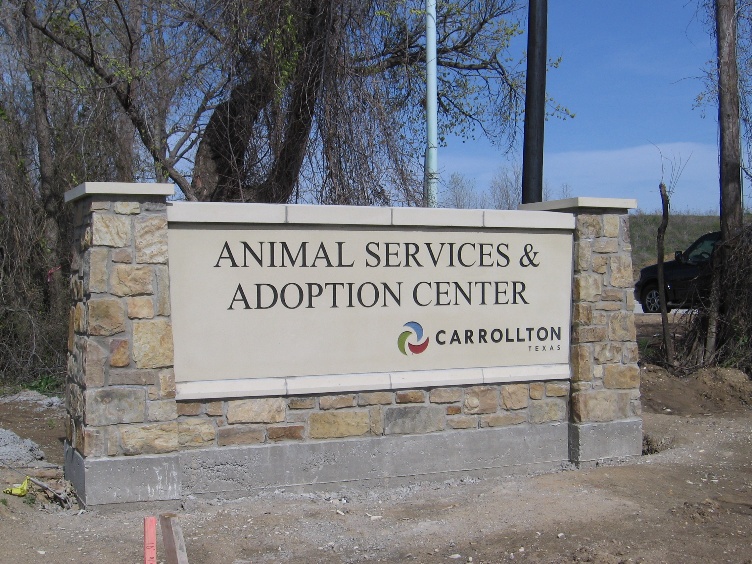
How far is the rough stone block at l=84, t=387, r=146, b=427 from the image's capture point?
5492 millimetres

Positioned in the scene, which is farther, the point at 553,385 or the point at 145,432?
the point at 553,385

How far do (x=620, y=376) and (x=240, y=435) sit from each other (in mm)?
3120

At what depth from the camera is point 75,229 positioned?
594cm

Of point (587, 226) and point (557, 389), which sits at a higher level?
point (587, 226)

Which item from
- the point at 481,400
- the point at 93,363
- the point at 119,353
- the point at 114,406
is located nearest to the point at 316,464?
the point at 481,400

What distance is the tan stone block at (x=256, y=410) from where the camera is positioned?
588 centimetres

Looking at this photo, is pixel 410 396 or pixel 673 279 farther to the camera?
pixel 673 279

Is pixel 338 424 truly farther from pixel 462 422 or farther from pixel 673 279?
pixel 673 279

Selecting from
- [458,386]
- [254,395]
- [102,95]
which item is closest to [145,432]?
[254,395]

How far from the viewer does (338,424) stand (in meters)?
6.14

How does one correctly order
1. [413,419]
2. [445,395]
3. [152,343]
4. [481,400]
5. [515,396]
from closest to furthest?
[152,343] → [413,419] → [445,395] → [481,400] → [515,396]

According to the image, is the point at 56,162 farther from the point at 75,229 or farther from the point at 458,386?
the point at 458,386

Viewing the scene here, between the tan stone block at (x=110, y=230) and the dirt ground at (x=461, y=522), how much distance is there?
5.78 ft

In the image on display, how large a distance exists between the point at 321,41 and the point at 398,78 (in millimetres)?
1617
